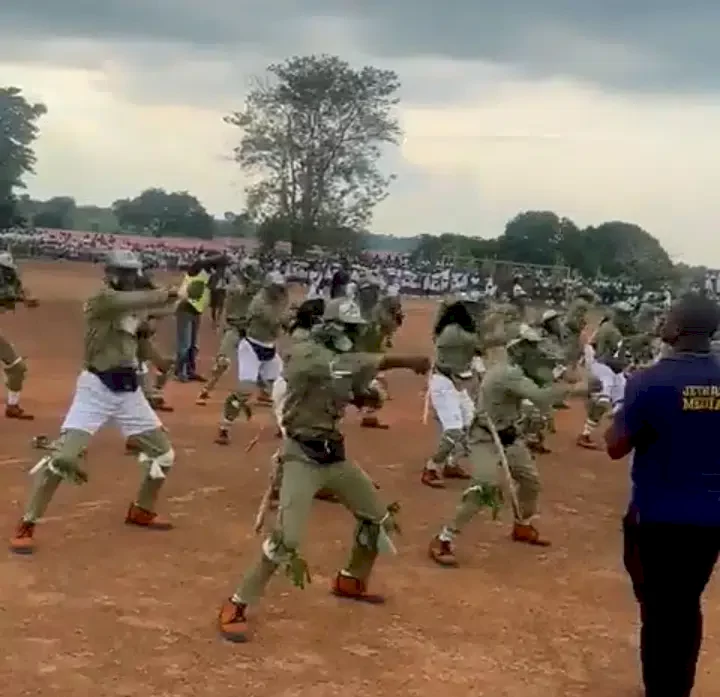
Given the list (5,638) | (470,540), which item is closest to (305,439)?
(5,638)

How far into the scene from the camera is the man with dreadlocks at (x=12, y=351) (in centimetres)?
1496

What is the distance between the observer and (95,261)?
53.7m

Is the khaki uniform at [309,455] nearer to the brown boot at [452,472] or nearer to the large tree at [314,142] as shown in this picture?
the brown boot at [452,472]

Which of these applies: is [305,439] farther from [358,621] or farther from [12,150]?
[12,150]

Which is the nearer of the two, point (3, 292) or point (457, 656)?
point (457, 656)

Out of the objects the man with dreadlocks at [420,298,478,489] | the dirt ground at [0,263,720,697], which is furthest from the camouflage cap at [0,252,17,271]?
the man with dreadlocks at [420,298,478,489]

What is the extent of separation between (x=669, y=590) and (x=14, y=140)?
58.6m

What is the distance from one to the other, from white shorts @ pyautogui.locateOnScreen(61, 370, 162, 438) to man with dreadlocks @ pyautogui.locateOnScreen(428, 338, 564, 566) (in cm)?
243

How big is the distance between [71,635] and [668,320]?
384 cm

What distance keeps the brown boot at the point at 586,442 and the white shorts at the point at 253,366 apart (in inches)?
174

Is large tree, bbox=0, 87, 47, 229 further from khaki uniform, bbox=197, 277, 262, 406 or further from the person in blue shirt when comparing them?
the person in blue shirt

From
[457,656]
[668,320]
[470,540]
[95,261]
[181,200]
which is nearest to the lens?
[668,320]

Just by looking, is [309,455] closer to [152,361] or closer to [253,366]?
[152,361]

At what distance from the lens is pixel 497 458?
1020cm
